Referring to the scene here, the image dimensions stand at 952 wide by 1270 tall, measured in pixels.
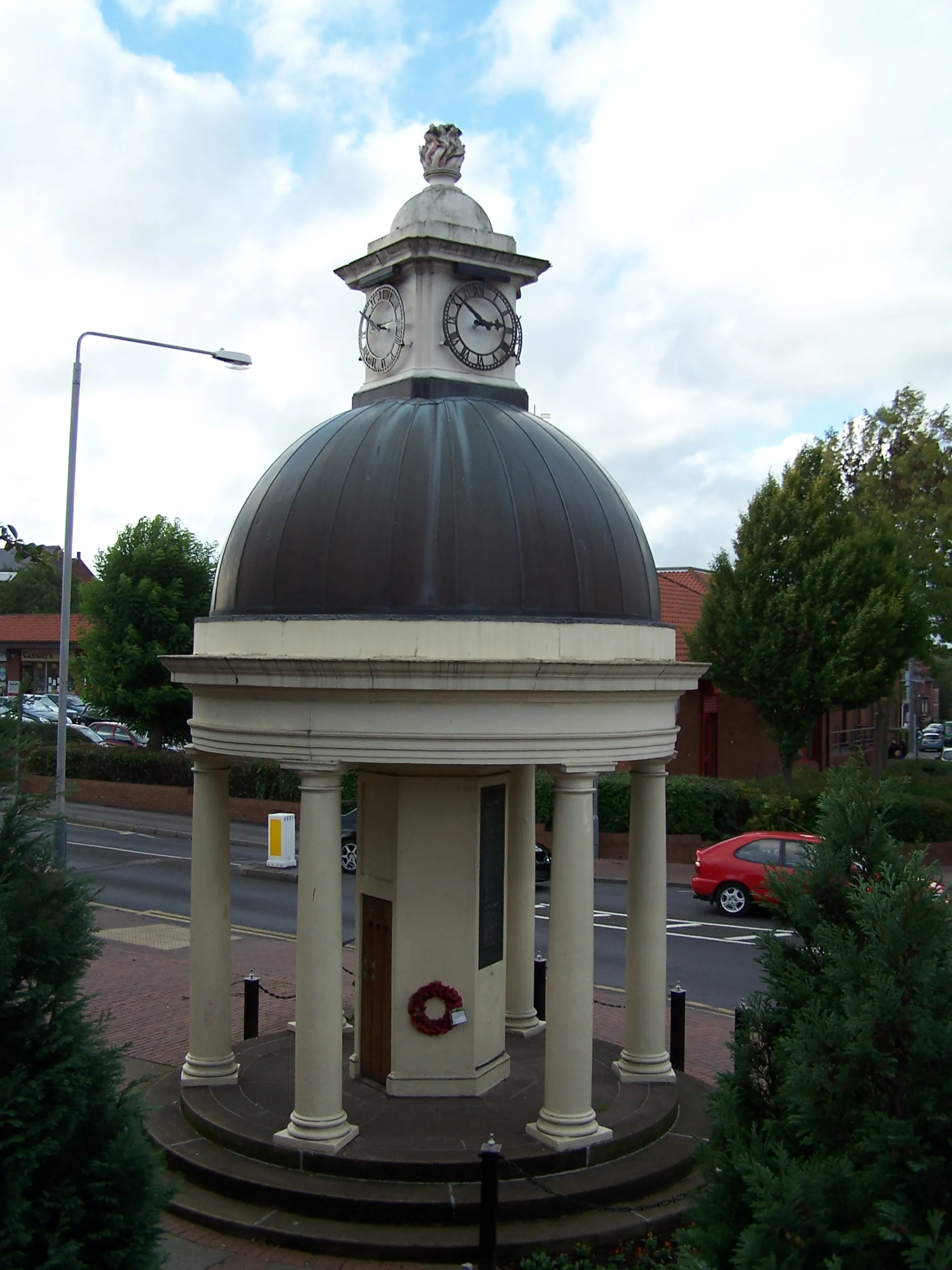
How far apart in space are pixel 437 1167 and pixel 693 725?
27728 millimetres

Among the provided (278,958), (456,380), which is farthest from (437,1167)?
(278,958)

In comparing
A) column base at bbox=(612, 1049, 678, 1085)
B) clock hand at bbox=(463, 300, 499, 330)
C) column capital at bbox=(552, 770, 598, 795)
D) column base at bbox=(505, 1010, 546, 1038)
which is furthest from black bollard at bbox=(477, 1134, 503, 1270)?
clock hand at bbox=(463, 300, 499, 330)

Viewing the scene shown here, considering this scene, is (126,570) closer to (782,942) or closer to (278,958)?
(278,958)

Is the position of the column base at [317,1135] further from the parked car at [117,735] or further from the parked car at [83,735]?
the parked car at [117,735]

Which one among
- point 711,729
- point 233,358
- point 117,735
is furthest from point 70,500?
point 117,735

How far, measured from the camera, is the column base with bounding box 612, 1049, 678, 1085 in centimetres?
1188

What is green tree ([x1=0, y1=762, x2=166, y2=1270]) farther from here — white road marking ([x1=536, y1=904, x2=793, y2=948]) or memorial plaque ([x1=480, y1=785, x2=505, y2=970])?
white road marking ([x1=536, y1=904, x2=793, y2=948])

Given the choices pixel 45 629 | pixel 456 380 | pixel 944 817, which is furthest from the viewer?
pixel 45 629

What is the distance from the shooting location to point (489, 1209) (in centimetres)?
873

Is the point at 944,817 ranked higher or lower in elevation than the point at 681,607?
lower

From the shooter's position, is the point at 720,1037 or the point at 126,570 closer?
the point at 720,1037

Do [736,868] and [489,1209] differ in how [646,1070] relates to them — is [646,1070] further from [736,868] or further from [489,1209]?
[736,868]

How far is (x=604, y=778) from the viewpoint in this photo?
99.9 feet

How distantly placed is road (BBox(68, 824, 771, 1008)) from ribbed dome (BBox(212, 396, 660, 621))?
295 inches
